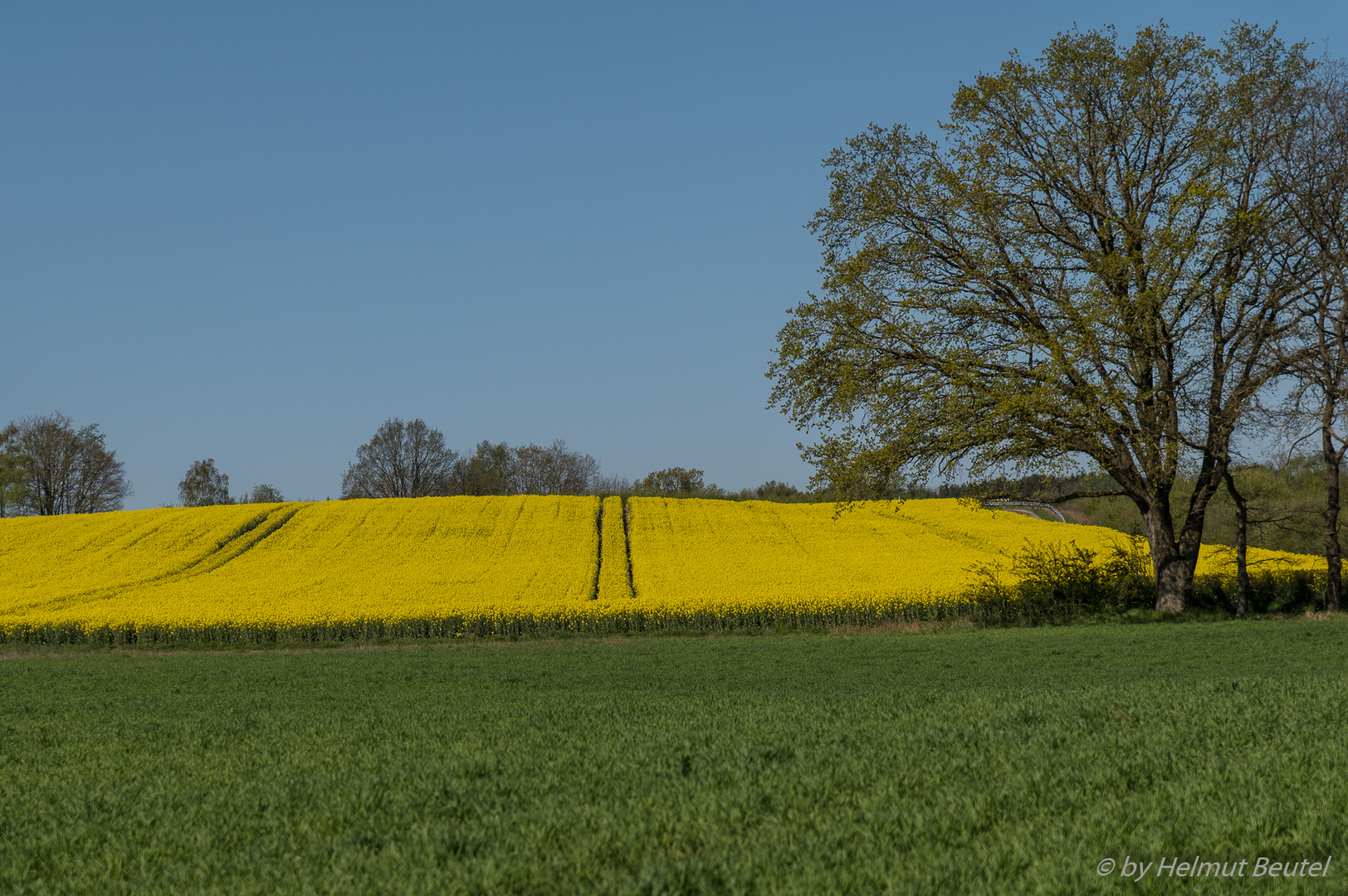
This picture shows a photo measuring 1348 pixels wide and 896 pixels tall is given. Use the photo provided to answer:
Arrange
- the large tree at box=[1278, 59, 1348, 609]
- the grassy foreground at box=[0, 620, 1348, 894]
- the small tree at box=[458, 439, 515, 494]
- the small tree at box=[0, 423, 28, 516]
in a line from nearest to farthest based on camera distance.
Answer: the grassy foreground at box=[0, 620, 1348, 894]
the large tree at box=[1278, 59, 1348, 609]
the small tree at box=[0, 423, 28, 516]
the small tree at box=[458, 439, 515, 494]

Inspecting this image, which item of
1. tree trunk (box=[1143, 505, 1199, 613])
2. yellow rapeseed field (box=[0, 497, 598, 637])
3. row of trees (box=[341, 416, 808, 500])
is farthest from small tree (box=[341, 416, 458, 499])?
tree trunk (box=[1143, 505, 1199, 613])

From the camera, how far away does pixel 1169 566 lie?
2506 centimetres

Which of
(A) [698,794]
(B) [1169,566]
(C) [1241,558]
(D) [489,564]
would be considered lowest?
(B) [1169,566]

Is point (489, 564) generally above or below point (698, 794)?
above

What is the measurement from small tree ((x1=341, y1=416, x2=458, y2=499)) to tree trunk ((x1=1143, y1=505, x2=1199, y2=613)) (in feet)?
251

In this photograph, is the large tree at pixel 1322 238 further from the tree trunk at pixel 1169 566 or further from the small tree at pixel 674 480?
the small tree at pixel 674 480

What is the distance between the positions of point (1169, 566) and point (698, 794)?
24121 millimetres

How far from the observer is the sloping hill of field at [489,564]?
89.6 ft

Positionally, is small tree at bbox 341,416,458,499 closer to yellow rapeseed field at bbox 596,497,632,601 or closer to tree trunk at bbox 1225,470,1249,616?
yellow rapeseed field at bbox 596,497,632,601

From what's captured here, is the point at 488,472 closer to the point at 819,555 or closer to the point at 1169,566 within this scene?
the point at 819,555

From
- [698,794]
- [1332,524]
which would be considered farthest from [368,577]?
[698,794]

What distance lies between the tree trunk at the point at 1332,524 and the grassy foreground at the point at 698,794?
17692 mm

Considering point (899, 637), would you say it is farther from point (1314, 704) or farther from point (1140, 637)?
point (1314, 704)

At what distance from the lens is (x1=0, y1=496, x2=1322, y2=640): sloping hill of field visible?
1075 inches
